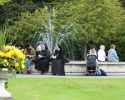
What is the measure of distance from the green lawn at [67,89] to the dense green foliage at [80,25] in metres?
14.1

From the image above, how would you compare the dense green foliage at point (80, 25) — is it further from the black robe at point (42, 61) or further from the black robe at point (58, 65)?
the black robe at point (58, 65)

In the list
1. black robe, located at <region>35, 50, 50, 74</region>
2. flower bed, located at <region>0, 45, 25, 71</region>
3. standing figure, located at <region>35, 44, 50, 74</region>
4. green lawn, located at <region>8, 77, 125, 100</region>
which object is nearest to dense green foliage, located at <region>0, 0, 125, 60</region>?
standing figure, located at <region>35, 44, 50, 74</region>

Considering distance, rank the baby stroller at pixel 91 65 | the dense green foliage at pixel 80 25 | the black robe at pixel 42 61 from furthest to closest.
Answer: the dense green foliage at pixel 80 25, the black robe at pixel 42 61, the baby stroller at pixel 91 65

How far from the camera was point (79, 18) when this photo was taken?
→ 3600 cm

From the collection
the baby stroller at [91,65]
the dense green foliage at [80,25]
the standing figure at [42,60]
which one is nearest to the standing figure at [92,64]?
the baby stroller at [91,65]

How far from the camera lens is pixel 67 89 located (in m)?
17.9

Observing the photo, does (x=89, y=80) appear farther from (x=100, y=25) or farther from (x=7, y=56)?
(x=100, y=25)

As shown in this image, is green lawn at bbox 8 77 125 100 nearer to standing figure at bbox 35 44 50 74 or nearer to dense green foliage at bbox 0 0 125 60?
standing figure at bbox 35 44 50 74

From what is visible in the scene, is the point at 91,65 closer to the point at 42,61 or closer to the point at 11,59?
the point at 42,61

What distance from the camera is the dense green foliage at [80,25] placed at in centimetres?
3528

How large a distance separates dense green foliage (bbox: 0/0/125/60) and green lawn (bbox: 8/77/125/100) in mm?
14116

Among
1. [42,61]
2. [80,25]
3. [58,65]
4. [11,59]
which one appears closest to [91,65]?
[58,65]

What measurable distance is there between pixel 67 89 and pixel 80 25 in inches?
703

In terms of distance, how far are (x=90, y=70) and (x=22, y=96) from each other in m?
11.0
